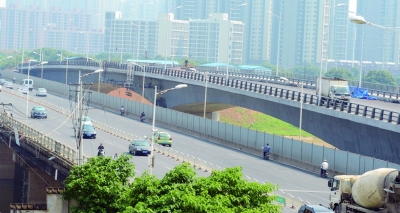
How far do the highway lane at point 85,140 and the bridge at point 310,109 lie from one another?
11.9 metres

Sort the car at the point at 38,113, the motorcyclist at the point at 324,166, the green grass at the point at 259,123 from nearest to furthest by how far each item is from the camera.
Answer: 1. the motorcyclist at the point at 324,166
2. the car at the point at 38,113
3. the green grass at the point at 259,123

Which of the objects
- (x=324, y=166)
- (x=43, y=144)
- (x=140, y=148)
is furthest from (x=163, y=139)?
(x=324, y=166)

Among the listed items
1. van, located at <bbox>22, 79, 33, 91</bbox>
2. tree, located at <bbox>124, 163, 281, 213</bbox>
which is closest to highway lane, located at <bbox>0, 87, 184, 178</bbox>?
tree, located at <bbox>124, 163, 281, 213</bbox>

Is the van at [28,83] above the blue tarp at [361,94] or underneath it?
underneath

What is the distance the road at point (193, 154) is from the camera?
169 ft

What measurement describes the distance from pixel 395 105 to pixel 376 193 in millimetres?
37982

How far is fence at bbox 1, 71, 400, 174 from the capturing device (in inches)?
2149

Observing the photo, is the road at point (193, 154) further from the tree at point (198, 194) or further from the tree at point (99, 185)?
the tree at point (198, 194)

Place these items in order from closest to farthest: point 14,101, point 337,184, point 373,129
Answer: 1. point 337,184
2. point 373,129
3. point 14,101

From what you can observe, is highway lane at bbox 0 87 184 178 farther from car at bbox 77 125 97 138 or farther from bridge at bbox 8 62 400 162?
bridge at bbox 8 62 400 162

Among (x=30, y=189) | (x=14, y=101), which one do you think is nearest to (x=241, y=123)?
(x=14, y=101)

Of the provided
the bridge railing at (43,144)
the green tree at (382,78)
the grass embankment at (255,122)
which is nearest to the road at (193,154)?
the bridge railing at (43,144)

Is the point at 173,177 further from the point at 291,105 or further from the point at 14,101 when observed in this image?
the point at 14,101

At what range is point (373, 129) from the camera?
189 ft
